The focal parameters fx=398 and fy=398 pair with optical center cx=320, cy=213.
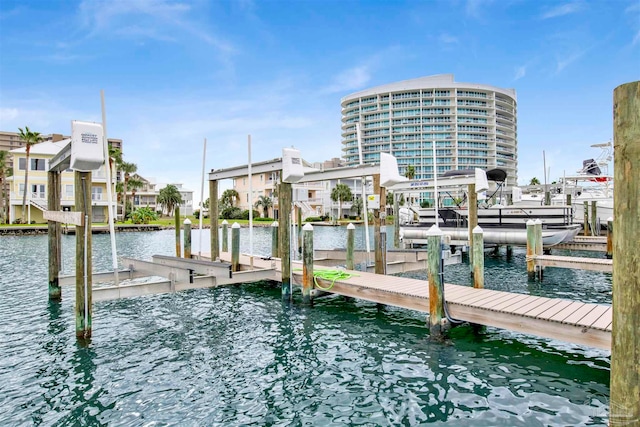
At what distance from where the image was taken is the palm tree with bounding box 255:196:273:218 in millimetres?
68625

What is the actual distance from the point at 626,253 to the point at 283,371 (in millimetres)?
5067

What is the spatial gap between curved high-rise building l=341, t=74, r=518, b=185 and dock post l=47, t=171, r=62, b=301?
101 metres

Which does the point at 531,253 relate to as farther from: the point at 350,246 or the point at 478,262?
the point at 350,246

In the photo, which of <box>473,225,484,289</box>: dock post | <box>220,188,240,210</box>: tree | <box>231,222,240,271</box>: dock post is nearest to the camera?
<box>473,225,484,289</box>: dock post

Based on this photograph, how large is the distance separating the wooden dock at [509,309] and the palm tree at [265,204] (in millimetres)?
59305

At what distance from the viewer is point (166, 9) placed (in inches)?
637

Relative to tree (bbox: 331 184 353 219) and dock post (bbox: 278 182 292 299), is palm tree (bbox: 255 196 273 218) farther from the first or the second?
dock post (bbox: 278 182 292 299)

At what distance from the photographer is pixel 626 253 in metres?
3.10

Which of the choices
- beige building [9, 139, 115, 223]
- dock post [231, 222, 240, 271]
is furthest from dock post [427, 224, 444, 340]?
beige building [9, 139, 115, 223]

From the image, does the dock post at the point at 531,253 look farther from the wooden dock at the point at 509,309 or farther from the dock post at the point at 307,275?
the dock post at the point at 307,275

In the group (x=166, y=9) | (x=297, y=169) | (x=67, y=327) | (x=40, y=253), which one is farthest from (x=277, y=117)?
(x=67, y=327)

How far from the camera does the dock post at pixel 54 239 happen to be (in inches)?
422

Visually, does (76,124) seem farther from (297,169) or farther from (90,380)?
(297,169)

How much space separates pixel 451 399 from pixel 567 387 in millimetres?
1782
